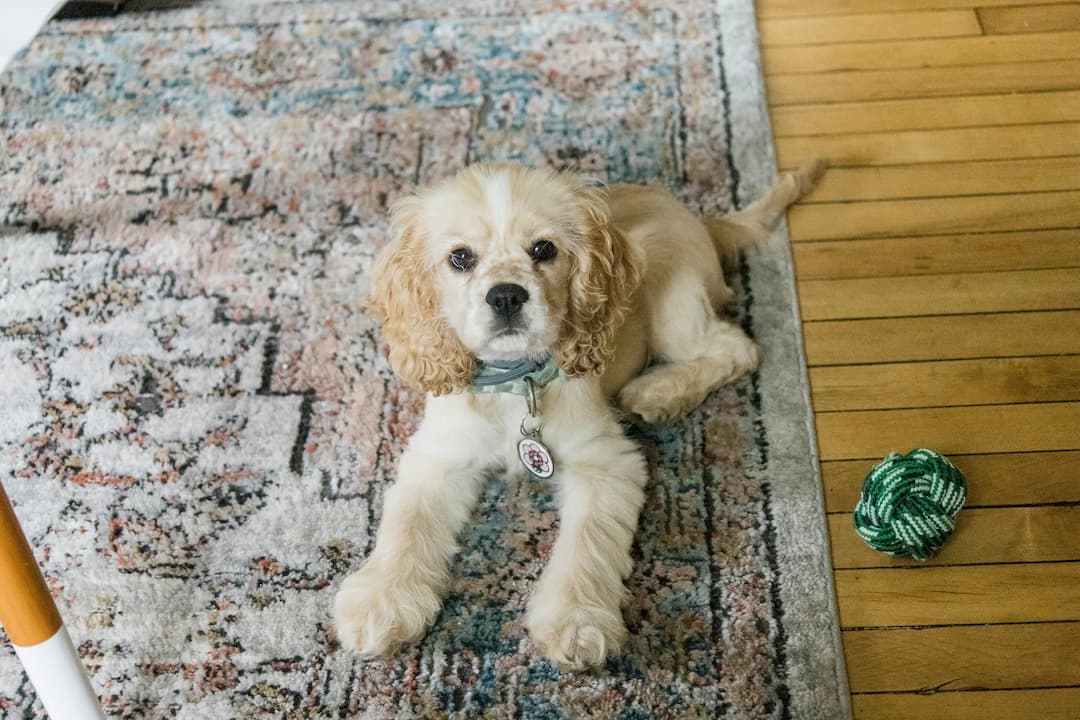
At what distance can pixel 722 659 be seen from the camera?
5.93 ft

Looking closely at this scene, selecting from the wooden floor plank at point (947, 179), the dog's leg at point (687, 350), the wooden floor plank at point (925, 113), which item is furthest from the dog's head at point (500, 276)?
the wooden floor plank at point (925, 113)

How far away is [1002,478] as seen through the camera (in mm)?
2078

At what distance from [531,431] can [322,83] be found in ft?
5.17

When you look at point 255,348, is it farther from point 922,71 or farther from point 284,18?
point 922,71

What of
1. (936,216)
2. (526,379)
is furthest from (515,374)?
(936,216)

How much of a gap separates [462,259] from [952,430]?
1.03 metres

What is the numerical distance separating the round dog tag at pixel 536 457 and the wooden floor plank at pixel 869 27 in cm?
174

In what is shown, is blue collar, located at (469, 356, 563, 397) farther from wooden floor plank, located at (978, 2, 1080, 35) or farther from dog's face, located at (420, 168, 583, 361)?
wooden floor plank, located at (978, 2, 1080, 35)

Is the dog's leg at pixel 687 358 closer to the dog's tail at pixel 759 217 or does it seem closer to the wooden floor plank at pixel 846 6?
the dog's tail at pixel 759 217

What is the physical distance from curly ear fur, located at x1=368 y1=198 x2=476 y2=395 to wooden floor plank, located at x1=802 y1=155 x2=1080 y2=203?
120 centimetres

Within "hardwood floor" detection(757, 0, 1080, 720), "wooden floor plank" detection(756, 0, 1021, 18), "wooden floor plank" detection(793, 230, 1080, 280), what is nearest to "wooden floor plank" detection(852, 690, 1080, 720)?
"hardwood floor" detection(757, 0, 1080, 720)

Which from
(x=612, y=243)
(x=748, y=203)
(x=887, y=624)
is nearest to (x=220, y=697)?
(x=612, y=243)

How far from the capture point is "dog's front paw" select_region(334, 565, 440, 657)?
1806 millimetres

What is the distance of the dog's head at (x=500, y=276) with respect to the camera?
1767 millimetres
